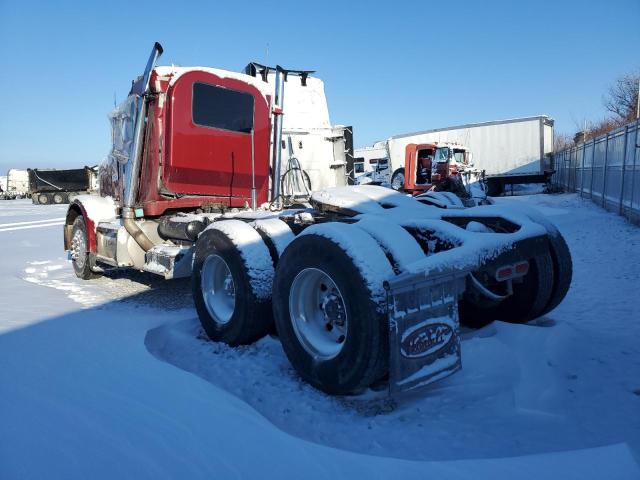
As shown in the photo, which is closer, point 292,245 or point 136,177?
point 292,245

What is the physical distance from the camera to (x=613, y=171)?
41.0 ft

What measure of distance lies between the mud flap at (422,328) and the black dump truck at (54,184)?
1124 inches

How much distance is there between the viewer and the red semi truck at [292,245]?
2607 millimetres

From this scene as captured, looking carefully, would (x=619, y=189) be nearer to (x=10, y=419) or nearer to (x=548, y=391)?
(x=548, y=391)

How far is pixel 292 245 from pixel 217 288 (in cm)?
133

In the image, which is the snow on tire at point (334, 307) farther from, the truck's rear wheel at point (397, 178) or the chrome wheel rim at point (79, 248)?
the truck's rear wheel at point (397, 178)

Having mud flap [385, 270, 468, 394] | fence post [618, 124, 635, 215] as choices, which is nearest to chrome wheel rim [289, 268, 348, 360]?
mud flap [385, 270, 468, 394]

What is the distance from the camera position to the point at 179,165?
5258 mm

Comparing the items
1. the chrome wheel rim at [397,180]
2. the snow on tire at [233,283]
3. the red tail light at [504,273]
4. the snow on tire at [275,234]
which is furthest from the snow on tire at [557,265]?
the chrome wheel rim at [397,180]

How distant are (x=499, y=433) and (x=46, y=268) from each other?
7.95 m

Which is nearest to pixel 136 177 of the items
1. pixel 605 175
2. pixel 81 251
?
pixel 81 251

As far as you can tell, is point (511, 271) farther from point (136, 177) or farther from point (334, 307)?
point (136, 177)

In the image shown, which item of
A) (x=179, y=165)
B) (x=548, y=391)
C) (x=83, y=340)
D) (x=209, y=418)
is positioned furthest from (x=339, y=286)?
(x=179, y=165)

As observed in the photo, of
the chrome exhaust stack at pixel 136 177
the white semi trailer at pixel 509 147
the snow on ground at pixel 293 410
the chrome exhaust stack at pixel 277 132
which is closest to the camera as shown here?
the snow on ground at pixel 293 410
